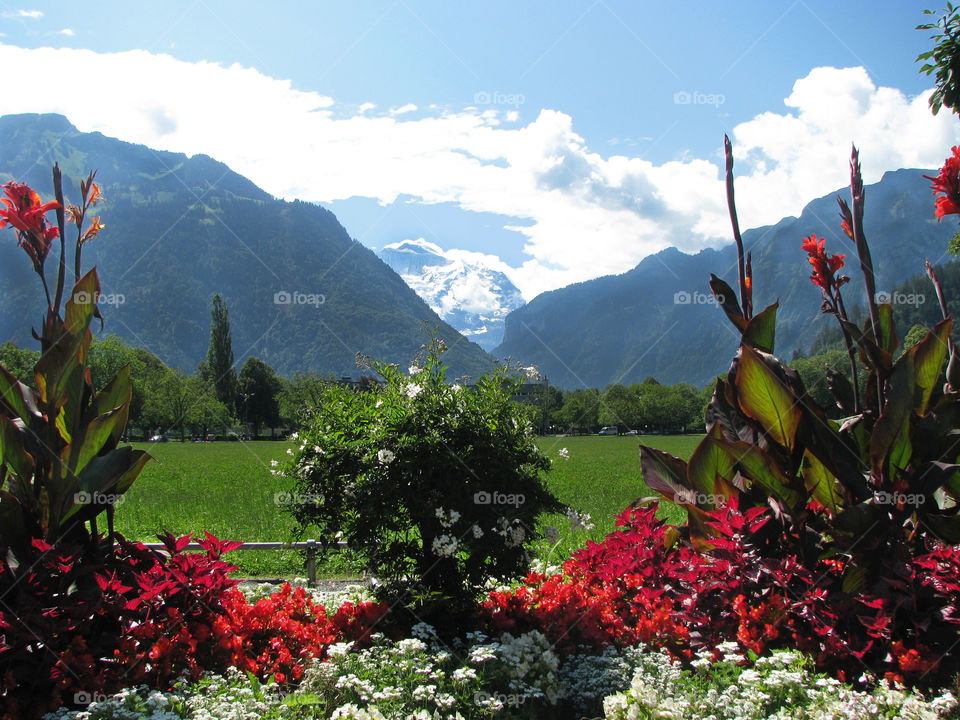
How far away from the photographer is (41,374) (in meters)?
3.71

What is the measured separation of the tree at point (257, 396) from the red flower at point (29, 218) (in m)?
86.0

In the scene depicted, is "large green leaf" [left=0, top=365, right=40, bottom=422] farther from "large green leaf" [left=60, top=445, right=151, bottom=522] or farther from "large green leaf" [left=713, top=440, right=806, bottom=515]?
"large green leaf" [left=713, top=440, right=806, bottom=515]

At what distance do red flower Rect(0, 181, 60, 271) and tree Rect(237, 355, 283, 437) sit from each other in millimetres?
85964

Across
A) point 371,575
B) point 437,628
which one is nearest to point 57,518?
point 371,575

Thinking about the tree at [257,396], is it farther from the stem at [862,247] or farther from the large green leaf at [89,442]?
the stem at [862,247]

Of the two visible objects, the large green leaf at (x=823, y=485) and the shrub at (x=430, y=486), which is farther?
the shrub at (x=430, y=486)

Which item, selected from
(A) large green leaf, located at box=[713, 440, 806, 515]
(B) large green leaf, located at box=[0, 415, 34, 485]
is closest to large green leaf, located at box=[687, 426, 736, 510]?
(A) large green leaf, located at box=[713, 440, 806, 515]

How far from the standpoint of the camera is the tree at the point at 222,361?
287 ft

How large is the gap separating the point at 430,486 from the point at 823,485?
8.07 feet

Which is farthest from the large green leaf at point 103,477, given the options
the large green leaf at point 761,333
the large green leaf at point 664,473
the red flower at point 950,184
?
the red flower at point 950,184

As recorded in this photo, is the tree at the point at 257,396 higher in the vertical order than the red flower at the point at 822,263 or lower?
lower

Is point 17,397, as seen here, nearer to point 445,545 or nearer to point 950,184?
point 445,545

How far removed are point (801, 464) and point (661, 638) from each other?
4.75 feet

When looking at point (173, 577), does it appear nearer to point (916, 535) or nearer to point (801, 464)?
point (801, 464)
